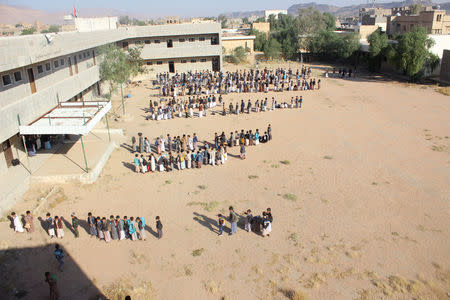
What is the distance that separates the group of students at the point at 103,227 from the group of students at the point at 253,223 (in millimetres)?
2275

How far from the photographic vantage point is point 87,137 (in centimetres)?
2014

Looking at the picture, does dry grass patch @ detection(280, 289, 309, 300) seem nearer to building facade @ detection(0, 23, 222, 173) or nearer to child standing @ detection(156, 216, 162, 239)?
child standing @ detection(156, 216, 162, 239)

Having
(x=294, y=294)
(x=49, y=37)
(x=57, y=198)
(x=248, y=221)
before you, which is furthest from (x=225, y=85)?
(x=294, y=294)

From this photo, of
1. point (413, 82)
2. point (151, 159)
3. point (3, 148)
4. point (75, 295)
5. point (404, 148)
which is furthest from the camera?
point (413, 82)

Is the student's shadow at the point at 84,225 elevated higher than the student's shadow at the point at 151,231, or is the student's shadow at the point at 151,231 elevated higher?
the student's shadow at the point at 84,225

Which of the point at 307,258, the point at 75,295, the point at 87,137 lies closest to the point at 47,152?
the point at 87,137

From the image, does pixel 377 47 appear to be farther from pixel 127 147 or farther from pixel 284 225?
pixel 284 225

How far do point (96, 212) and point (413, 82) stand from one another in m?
33.5

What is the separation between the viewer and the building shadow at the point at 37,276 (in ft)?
31.3

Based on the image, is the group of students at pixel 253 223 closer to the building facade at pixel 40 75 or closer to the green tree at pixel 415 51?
the building facade at pixel 40 75

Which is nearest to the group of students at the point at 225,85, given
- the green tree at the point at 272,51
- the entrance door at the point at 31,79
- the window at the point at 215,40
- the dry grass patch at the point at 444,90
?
the window at the point at 215,40

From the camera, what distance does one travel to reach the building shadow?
Result: 9.55m

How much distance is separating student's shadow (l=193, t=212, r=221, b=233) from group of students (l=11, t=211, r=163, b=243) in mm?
1631

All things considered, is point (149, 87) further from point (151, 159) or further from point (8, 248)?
point (8, 248)
